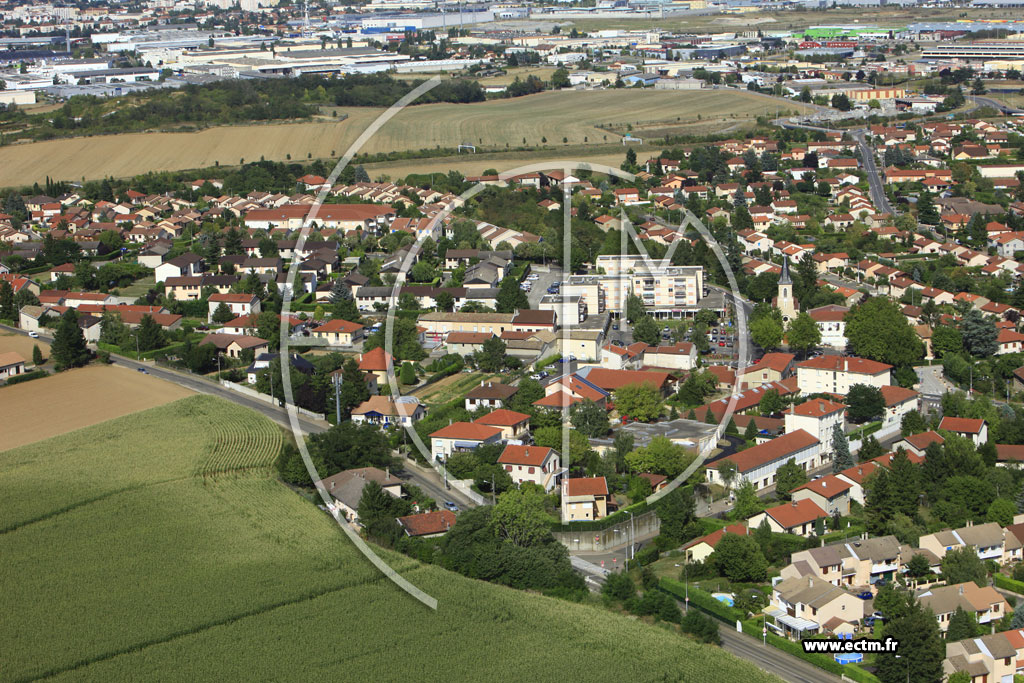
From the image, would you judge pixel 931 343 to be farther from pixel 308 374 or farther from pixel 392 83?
pixel 392 83

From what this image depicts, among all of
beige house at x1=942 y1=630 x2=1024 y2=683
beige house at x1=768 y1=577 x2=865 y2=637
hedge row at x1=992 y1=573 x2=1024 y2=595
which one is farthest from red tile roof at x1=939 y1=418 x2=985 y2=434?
beige house at x1=942 y1=630 x2=1024 y2=683

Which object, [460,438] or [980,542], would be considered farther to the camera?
[460,438]

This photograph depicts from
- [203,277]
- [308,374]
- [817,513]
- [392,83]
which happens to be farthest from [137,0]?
[817,513]

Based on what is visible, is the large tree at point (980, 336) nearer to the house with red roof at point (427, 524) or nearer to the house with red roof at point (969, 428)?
the house with red roof at point (969, 428)

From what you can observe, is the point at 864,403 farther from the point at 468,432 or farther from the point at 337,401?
the point at 337,401

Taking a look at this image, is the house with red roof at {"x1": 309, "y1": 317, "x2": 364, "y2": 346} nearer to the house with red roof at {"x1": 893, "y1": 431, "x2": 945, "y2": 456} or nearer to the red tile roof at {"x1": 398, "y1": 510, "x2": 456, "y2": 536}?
the red tile roof at {"x1": 398, "y1": 510, "x2": 456, "y2": 536}

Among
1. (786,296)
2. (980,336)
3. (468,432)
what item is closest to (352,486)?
(468,432)
